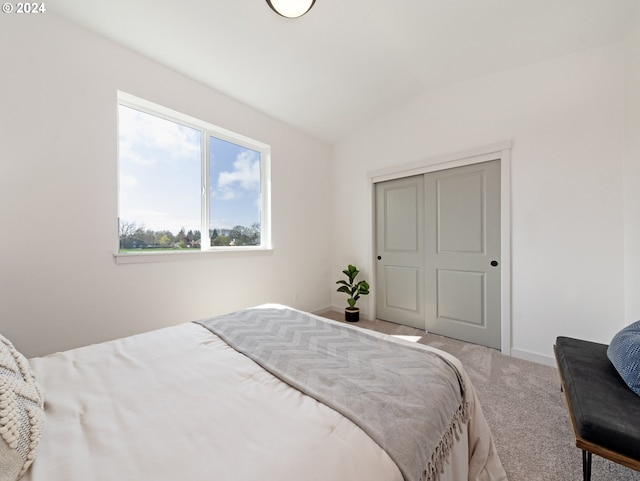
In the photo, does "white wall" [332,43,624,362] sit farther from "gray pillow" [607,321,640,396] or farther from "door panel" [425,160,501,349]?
"gray pillow" [607,321,640,396]

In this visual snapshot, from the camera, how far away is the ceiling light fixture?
1.67m

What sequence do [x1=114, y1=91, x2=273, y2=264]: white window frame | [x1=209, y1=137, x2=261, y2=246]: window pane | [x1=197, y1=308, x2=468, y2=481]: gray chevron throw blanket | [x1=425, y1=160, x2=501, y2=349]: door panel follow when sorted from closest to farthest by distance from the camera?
[x1=197, y1=308, x2=468, y2=481]: gray chevron throw blanket, [x1=114, y1=91, x2=273, y2=264]: white window frame, [x1=425, y1=160, x2=501, y2=349]: door panel, [x1=209, y1=137, x2=261, y2=246]: window pane

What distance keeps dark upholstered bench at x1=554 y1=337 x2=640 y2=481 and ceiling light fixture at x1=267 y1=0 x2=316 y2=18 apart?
2634 millimetres

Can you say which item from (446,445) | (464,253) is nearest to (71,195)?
(446,445)

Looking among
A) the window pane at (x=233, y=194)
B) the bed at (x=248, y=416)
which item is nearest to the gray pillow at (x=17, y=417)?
the bed at (x=248, y=416)

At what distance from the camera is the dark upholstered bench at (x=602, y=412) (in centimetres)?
96

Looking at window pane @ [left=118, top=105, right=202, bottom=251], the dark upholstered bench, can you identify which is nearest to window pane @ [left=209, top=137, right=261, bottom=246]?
window pane @ [left=118, top=105, right=202, bottom=251]

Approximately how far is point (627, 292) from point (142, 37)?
4341 mm

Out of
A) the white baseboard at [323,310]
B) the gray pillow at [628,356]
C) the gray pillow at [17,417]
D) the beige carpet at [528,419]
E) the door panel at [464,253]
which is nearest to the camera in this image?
the gray pillow at [17,417]

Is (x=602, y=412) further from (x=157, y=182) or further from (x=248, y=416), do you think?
(x=157, y=182)

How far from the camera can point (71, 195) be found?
6.15 ft

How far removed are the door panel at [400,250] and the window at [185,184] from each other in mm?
1596

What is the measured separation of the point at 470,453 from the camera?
1161 mm

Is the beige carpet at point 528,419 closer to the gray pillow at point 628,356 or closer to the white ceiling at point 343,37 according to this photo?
the gray pillow at point 628,356
